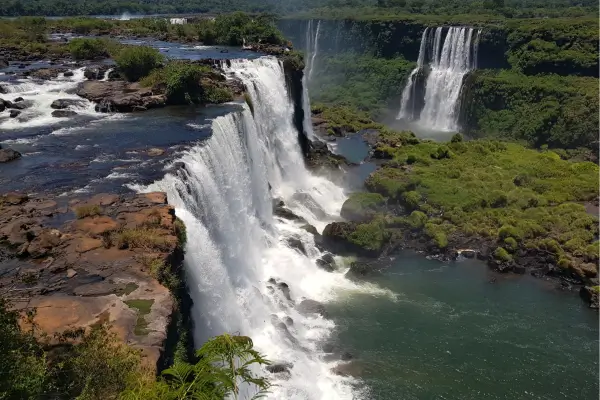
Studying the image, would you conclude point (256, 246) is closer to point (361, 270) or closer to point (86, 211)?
point (361, 270)

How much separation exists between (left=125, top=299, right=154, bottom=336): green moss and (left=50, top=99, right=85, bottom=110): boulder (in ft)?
59.8

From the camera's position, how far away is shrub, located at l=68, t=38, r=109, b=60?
35812 millimetres

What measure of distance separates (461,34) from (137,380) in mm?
56412

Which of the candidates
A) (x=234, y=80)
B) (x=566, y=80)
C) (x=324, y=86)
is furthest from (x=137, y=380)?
(x=324, y=86)

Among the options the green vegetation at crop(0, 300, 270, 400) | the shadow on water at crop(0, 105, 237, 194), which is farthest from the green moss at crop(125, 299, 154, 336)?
the shadow on water at crop(0, 105, 237, 194)

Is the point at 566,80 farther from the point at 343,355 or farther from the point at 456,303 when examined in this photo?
the point at 343,355

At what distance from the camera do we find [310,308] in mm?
22656

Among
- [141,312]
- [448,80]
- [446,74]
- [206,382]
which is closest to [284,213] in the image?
[141,312]

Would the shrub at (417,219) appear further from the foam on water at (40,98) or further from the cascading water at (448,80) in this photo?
the cascading water at (448,80)

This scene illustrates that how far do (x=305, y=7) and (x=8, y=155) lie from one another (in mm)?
101331

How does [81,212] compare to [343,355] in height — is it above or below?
above

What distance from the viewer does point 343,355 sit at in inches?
783

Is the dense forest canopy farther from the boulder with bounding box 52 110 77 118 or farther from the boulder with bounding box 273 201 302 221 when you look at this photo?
the boulder with bounding box 52 110 77 118

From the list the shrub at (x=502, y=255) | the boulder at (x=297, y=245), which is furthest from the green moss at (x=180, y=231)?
the shrub at (x=502, y=255)
